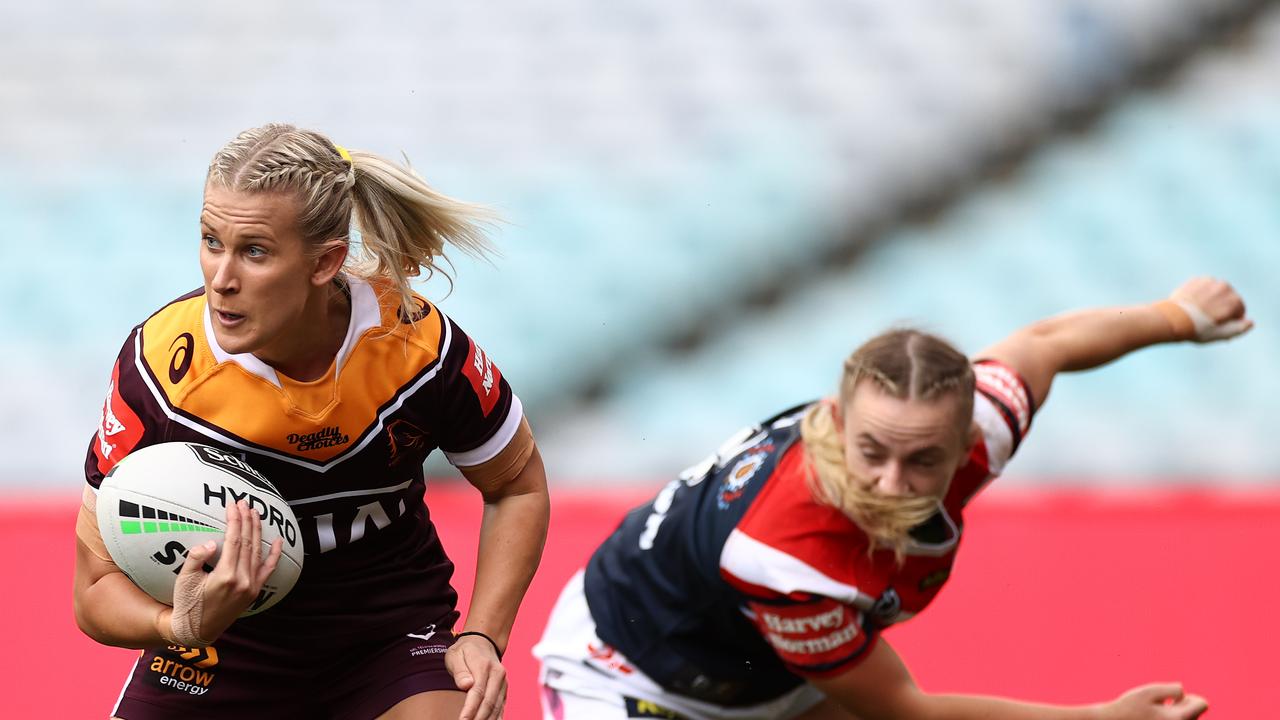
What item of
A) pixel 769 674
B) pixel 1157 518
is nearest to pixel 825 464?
pixel 769 674

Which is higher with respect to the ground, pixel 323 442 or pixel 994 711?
pixel 323 442

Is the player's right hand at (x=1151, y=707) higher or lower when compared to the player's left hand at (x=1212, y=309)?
lower

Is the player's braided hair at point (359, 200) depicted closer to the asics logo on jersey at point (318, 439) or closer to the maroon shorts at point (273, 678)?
the asics logo on jersey at point (318, 439)

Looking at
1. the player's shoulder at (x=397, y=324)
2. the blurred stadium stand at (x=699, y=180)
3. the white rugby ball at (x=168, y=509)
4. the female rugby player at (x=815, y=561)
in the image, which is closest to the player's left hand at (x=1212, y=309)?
the female rugby player at (x=815, y=561)

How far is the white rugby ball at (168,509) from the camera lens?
246 centimetres

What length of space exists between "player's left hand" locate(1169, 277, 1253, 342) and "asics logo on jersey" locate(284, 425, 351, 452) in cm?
196

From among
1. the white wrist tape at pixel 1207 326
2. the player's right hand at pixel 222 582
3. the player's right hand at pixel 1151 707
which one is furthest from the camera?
the white wrist tape at pixel 1207 326

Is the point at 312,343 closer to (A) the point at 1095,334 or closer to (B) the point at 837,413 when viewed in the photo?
(B) the point at 837,413

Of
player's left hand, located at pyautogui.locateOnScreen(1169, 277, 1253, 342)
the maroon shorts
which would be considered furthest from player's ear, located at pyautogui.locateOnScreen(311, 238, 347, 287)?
player's left hand, located at pyautogui.locateOnScreen(1169, 277, 1253, 342)

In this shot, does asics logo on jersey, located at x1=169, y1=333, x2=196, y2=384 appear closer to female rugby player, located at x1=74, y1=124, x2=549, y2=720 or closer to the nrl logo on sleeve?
female rugby player, located at x1=74, y1=124, x2=549, y2=720

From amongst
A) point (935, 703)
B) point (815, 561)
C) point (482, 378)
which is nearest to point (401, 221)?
point (482, 378)

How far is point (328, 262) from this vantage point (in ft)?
8.63

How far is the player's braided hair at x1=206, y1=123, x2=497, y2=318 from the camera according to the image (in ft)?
8.36

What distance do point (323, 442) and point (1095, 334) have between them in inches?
68.3
